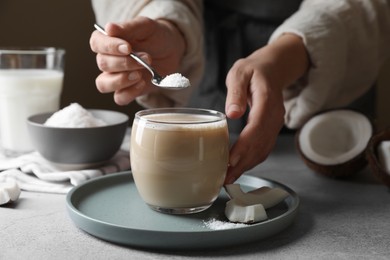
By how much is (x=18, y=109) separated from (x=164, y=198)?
0.55 m

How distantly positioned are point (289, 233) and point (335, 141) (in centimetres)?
42

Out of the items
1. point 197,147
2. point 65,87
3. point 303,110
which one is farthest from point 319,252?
point 65,87

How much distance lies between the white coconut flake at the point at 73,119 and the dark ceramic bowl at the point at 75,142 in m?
0.02

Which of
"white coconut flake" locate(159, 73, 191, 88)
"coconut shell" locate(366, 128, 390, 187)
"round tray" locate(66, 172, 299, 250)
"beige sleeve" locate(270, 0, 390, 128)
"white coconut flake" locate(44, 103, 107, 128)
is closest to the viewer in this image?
"round tray" locate(66, 172, 299, 250)

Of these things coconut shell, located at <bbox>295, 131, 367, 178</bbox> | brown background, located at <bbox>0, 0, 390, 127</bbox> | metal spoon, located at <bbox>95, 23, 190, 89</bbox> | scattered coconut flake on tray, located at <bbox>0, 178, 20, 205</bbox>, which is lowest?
brown background, located at <bbox>0, 0, 390, 127</bbox>

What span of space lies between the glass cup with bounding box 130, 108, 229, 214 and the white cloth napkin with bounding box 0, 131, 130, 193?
0.20 metres

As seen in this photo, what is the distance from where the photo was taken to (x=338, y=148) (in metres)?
1.13

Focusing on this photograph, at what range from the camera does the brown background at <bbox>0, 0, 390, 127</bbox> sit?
191 cm

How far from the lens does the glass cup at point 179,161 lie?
0.75 meters

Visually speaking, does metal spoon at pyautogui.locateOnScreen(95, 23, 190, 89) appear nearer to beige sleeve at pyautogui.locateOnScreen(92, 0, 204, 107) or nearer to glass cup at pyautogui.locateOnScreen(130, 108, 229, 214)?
glass cup at pyautogui.locateOnScreen(130, 108, 229, 214)

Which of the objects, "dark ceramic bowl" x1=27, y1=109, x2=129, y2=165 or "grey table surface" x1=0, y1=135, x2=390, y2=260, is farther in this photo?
"dark ceramic bowl" x1=27, y1=109, x2=129, y2=165

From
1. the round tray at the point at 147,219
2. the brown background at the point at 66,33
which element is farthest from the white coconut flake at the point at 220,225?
the brown background at the point at 66,33

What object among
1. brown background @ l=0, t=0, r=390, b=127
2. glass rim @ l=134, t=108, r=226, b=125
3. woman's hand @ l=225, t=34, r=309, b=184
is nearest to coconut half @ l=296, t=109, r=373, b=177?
woman's hand @ l=225, t=34, r=309, b=184

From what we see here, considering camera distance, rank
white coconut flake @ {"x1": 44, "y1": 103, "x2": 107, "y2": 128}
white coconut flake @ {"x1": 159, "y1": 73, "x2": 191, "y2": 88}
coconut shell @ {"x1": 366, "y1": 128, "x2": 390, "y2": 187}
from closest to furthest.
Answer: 1. white coconut flake @ {"x1": 159, "y1": 73, "x2": 191, "y2": 88}
2. coconut shell @ {"x1": 366, "y1": 128, "x2": 390, "y2": 187}
3. white coconut flake @ {"x1": 44, "y1": 103, "x2": 107, "y2": 128}
